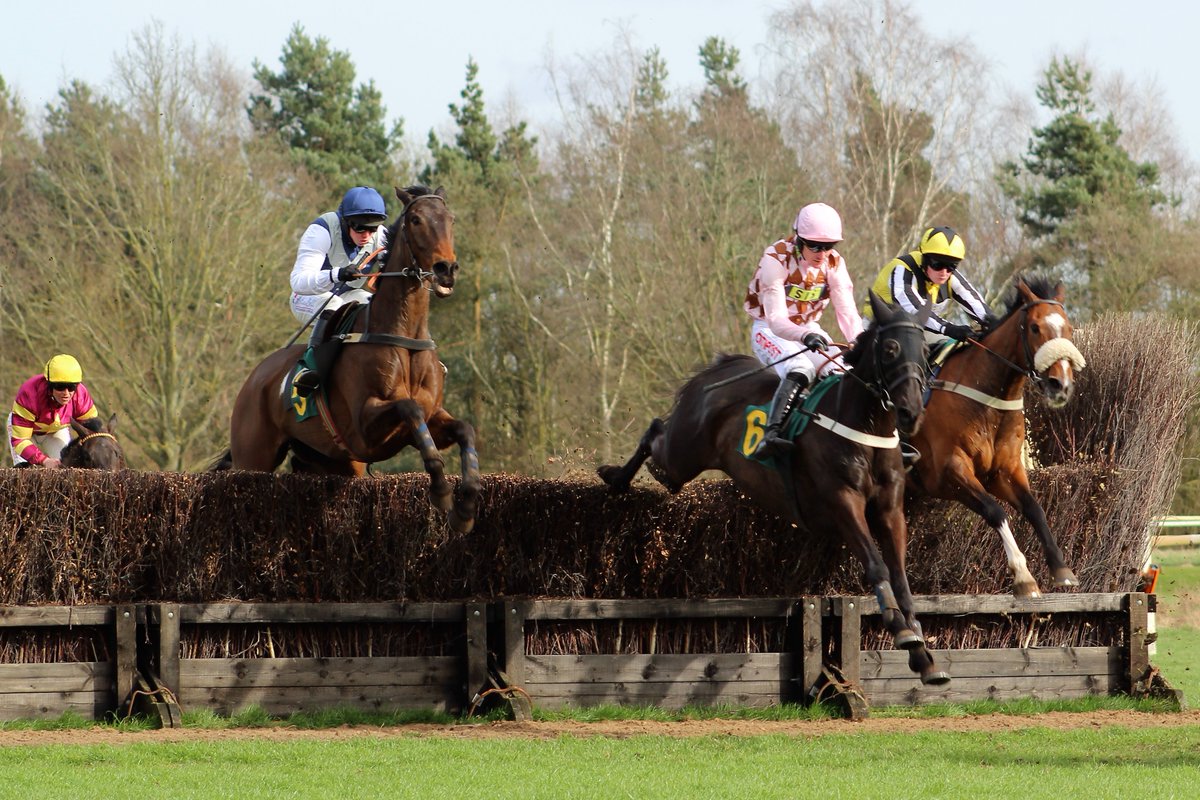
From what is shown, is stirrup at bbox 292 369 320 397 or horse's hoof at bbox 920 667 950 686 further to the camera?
stirrup at bbox 292 369 320 397

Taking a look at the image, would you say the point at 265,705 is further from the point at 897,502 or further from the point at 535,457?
the point at 535,457

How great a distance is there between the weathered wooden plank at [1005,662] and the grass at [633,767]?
38.3 inches

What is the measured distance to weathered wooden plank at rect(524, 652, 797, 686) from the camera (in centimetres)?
850

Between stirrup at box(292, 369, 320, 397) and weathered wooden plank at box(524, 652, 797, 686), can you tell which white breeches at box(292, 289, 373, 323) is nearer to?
stirrup at box(292, 369, 320, 397)

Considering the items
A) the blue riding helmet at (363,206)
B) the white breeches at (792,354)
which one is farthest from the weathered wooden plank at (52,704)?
the white breeches at (792,354)

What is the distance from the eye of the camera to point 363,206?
8.97 meters

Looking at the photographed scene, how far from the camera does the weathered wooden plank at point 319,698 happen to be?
8141 millimetres

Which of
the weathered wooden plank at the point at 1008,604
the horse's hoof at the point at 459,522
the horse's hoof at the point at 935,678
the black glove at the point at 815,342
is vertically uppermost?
the black glove at the point at 815,342

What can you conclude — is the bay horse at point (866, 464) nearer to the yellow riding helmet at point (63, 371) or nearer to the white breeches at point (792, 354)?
the white breeches at point (792, 354)

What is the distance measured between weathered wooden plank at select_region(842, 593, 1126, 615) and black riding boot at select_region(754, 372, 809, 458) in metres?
1.07

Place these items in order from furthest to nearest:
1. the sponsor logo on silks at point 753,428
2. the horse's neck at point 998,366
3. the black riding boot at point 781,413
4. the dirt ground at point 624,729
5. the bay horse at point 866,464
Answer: the horse's neck at point 998,366 < the sponsor logo on silks at point 753,428 < the black riding boot at point 781,413 < the bay horse at point 866,464 < the dirt ground at point 624,729

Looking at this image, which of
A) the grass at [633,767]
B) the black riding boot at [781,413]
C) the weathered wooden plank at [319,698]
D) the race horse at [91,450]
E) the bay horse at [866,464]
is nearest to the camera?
the grass at [633,767]

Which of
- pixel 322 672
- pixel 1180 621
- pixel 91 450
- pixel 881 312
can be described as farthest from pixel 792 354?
pixel 1180 621

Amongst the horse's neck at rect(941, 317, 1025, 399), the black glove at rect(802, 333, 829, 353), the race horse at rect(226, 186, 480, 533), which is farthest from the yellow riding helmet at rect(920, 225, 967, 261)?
the race horse at rect(226, 186, 480, 533)
